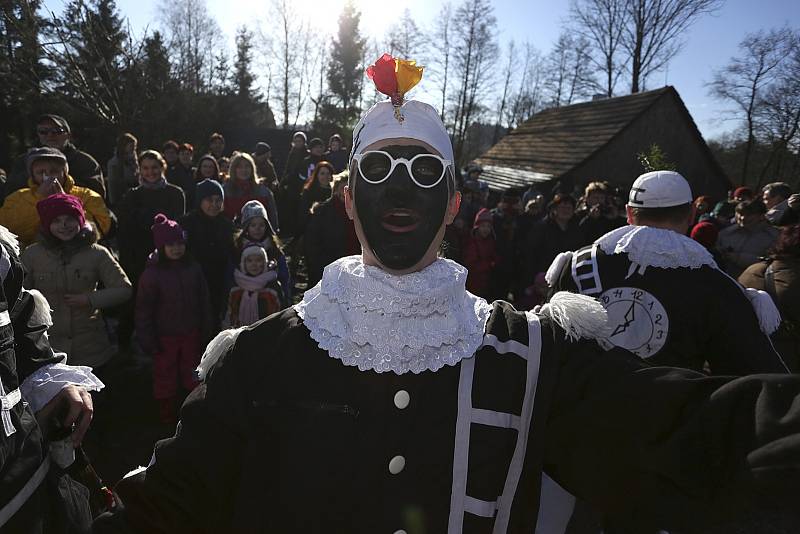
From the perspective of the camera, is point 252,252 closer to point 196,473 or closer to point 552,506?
point 196,473

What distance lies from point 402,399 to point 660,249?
1856mm

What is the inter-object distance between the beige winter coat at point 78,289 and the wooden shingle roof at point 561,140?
43.2 ft

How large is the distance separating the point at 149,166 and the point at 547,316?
4.88 metres

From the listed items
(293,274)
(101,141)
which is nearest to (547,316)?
(293,274)

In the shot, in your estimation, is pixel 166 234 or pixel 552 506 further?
pixel 166 234

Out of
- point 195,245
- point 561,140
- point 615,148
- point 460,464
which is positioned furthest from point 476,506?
point 561,140

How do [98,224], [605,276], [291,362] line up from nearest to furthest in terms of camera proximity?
[291,362]
[605,276]
[98,224]

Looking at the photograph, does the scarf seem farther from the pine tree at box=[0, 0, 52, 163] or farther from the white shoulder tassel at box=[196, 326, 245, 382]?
the pine tree at box=[0, 0, 52, 163]

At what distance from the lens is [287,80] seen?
35.2 m

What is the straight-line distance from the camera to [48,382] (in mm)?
1825

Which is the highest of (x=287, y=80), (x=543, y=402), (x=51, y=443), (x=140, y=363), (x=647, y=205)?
(x=287, y=80)

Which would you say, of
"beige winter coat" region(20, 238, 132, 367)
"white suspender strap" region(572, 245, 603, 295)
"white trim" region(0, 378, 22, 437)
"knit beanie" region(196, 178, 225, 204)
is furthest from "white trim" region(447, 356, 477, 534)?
"knit beanie" region(196, 178, 225, 204)

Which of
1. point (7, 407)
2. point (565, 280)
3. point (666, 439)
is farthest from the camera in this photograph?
point (565, 280)

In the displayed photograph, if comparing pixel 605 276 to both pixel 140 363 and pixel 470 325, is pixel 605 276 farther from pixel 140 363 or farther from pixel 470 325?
pixel 140 363
